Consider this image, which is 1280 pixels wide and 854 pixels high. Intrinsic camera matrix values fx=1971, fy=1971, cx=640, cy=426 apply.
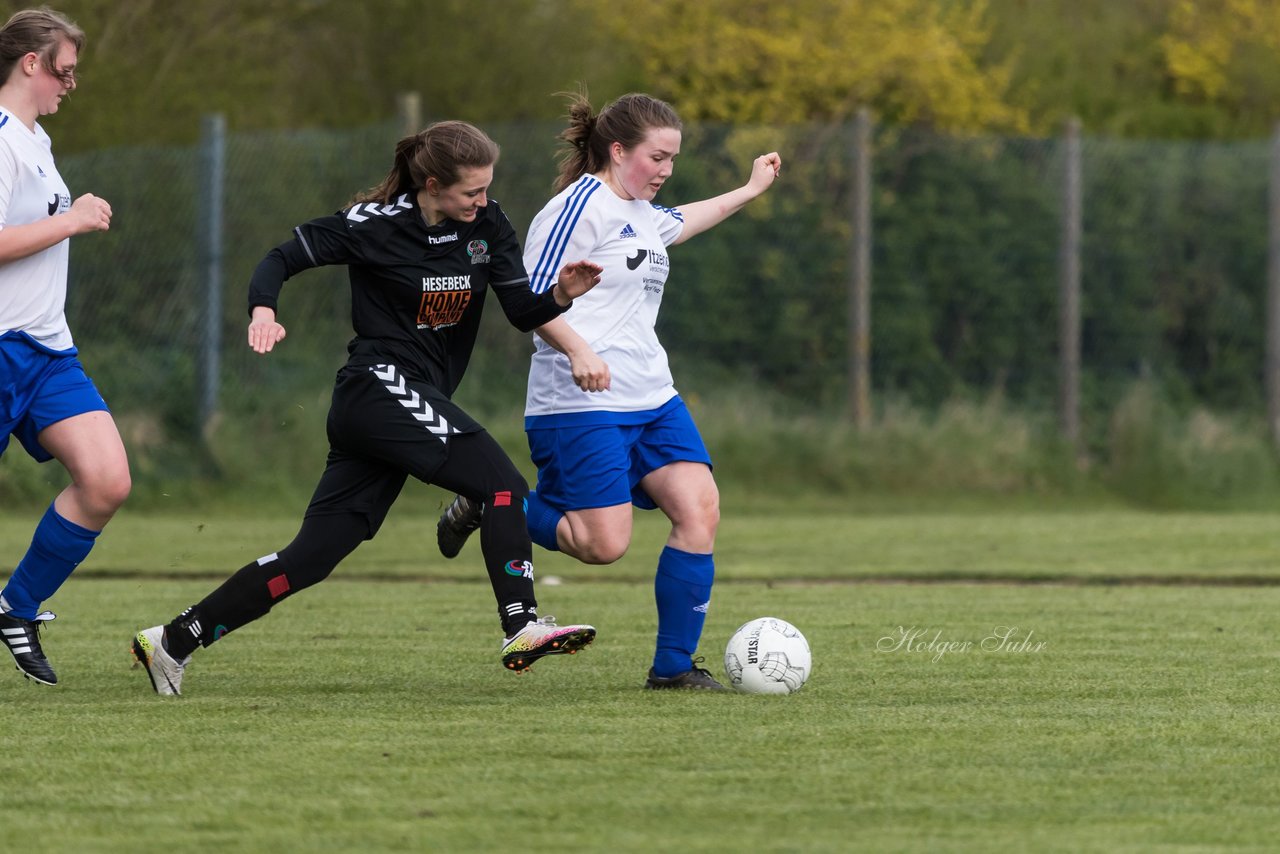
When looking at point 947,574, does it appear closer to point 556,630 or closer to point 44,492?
point 556,630

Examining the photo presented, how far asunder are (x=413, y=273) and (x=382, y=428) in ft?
1.60

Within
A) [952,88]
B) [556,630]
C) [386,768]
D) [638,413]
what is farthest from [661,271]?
[952,88]

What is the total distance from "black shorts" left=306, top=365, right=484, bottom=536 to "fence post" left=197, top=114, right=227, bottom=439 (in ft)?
31.0

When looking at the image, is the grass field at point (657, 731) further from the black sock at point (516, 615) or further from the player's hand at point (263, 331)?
the player's hand at point (263, 331)

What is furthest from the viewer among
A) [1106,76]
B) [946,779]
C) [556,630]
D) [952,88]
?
[1106,76]

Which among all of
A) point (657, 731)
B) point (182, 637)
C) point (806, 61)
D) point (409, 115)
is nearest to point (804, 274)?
point (409, 115)

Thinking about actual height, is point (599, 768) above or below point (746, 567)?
above

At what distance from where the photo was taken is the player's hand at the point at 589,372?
591 cm

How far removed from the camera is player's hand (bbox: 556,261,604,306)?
5934 mm

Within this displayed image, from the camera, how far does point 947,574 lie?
10930 millimetres

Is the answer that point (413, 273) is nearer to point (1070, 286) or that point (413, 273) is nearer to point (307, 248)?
point (307, 248)

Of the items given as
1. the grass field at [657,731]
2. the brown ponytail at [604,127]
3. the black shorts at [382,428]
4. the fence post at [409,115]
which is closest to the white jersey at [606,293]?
the brown ponytail at [604,127]

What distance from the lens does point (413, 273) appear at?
236 inches

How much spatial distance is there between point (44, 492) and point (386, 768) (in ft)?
34.6
